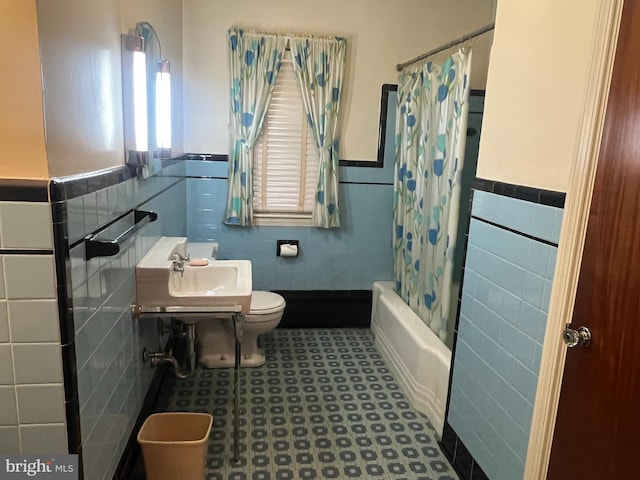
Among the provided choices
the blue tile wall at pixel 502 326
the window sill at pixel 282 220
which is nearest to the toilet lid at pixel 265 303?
the window sill at pixel 282 220

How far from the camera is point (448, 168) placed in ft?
8.38

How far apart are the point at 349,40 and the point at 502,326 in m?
2.33

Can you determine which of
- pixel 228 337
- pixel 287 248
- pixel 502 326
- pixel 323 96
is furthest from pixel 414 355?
pixel 323 96

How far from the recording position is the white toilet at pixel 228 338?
2.93 meters

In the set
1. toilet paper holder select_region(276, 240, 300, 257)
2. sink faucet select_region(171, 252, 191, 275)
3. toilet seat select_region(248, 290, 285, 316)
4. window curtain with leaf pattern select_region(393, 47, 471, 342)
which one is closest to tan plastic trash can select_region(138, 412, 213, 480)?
sink faucet select_region(171, 252, 191, 275)

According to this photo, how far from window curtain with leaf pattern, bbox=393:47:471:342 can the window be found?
0.64 metres

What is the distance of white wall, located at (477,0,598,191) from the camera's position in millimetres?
1400

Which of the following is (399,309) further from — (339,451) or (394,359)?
(339,451)

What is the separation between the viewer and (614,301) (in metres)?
1.19

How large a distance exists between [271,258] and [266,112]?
104 centimetres

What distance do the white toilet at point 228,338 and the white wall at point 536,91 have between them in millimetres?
1562

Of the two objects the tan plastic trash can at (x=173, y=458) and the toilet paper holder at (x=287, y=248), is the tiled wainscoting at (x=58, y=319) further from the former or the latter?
the toilet paper holder at (x=287, y=248)

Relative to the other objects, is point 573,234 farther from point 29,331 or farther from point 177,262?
point 177,262

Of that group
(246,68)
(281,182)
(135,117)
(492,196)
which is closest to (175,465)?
(135,117)
